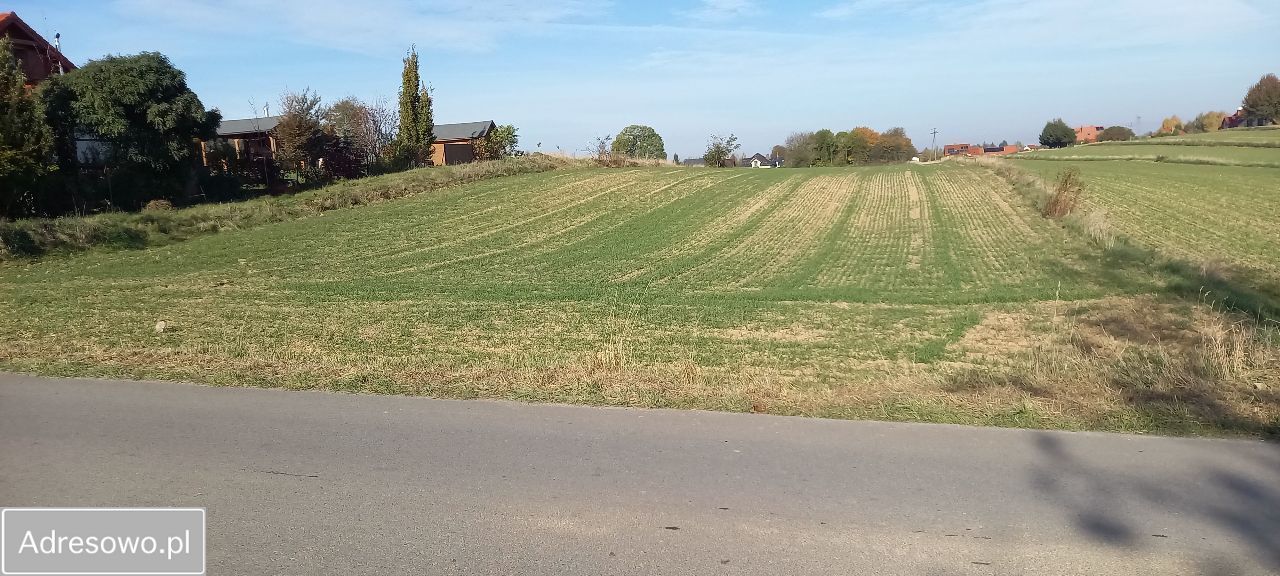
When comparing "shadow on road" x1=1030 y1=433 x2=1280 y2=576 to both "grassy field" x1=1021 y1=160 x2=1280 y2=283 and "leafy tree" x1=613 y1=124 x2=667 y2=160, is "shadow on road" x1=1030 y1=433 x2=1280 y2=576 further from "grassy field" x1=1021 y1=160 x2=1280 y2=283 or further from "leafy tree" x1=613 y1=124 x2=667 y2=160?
"leafy tree" x1=613 y1=124 x2=667 y2=160

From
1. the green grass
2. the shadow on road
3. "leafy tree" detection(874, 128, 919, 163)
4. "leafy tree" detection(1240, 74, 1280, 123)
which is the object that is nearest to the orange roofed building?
the shadow on road

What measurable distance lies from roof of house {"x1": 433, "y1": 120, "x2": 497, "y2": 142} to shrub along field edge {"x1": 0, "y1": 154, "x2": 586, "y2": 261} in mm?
24141

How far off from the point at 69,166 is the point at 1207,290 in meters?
31.1

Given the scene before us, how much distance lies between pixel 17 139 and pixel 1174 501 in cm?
2635

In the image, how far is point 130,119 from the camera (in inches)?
1024

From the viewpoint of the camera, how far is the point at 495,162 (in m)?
41.4

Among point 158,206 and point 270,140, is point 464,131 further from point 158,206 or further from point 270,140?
point 158,206

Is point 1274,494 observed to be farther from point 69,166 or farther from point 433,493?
point 69,166

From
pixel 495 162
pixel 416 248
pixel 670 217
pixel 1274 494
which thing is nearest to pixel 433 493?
pixel 1274 494

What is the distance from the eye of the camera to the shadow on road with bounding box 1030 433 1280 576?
3.88 meters

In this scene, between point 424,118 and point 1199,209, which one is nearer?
point 1199,209

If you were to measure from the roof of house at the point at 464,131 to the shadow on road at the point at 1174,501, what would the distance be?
2316 inches

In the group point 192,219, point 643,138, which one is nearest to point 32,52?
point 192,219

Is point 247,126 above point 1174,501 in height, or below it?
above
